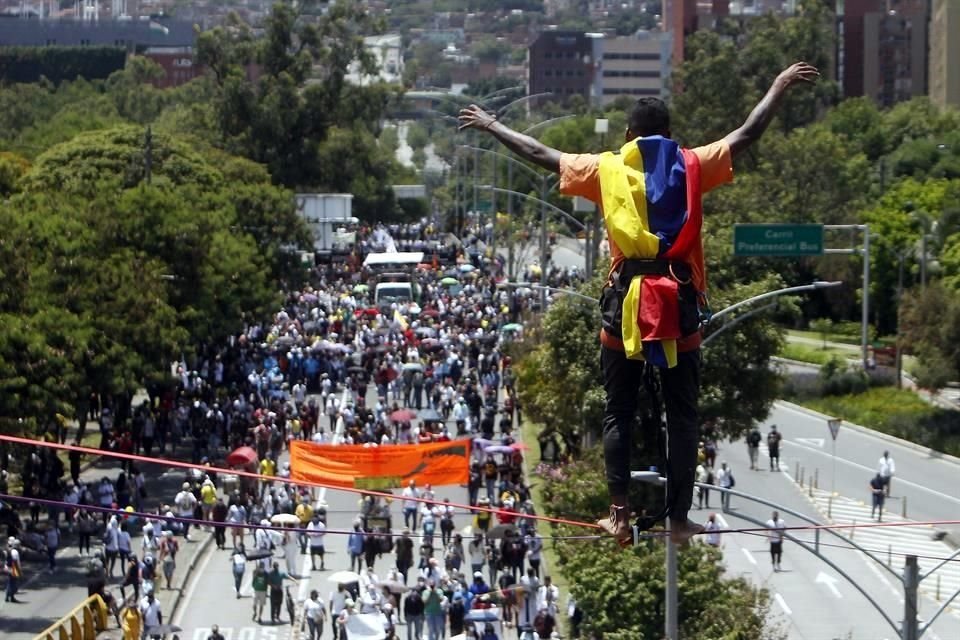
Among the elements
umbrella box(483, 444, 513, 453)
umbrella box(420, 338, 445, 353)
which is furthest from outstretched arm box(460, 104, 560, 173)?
umbrella box(420, 338, 445, 353)

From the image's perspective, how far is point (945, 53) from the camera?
135500 millimetres

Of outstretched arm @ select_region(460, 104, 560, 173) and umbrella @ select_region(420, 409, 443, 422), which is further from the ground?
outstretched arm @ select_region(460, 104, 560, 173)

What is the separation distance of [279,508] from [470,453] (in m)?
5.44

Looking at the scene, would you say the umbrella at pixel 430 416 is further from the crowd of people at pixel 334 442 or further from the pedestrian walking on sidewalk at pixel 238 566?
the pedestrian walking on sidewalk at pixel 238 566

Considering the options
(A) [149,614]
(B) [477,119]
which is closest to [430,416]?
(A) [149,614]

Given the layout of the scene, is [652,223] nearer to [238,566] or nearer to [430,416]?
[238,566]

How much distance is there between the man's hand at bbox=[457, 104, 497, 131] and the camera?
37.0ft

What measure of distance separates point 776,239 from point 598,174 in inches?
1966

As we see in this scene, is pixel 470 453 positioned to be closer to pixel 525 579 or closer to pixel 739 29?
pixel 525 579

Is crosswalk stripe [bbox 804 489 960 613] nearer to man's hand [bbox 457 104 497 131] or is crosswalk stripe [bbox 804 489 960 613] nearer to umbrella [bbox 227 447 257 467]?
umbrella [bbox 227 447 257 467]

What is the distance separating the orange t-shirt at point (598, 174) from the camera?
10.5 m

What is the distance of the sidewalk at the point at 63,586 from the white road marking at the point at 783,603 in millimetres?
11083

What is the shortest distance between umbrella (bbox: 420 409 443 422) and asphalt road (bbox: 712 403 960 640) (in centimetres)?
765

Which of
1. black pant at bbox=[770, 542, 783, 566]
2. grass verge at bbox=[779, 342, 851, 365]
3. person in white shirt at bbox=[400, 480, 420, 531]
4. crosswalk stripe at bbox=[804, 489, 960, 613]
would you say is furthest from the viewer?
grass verge at bbox=[779, 342, 851, 365]
